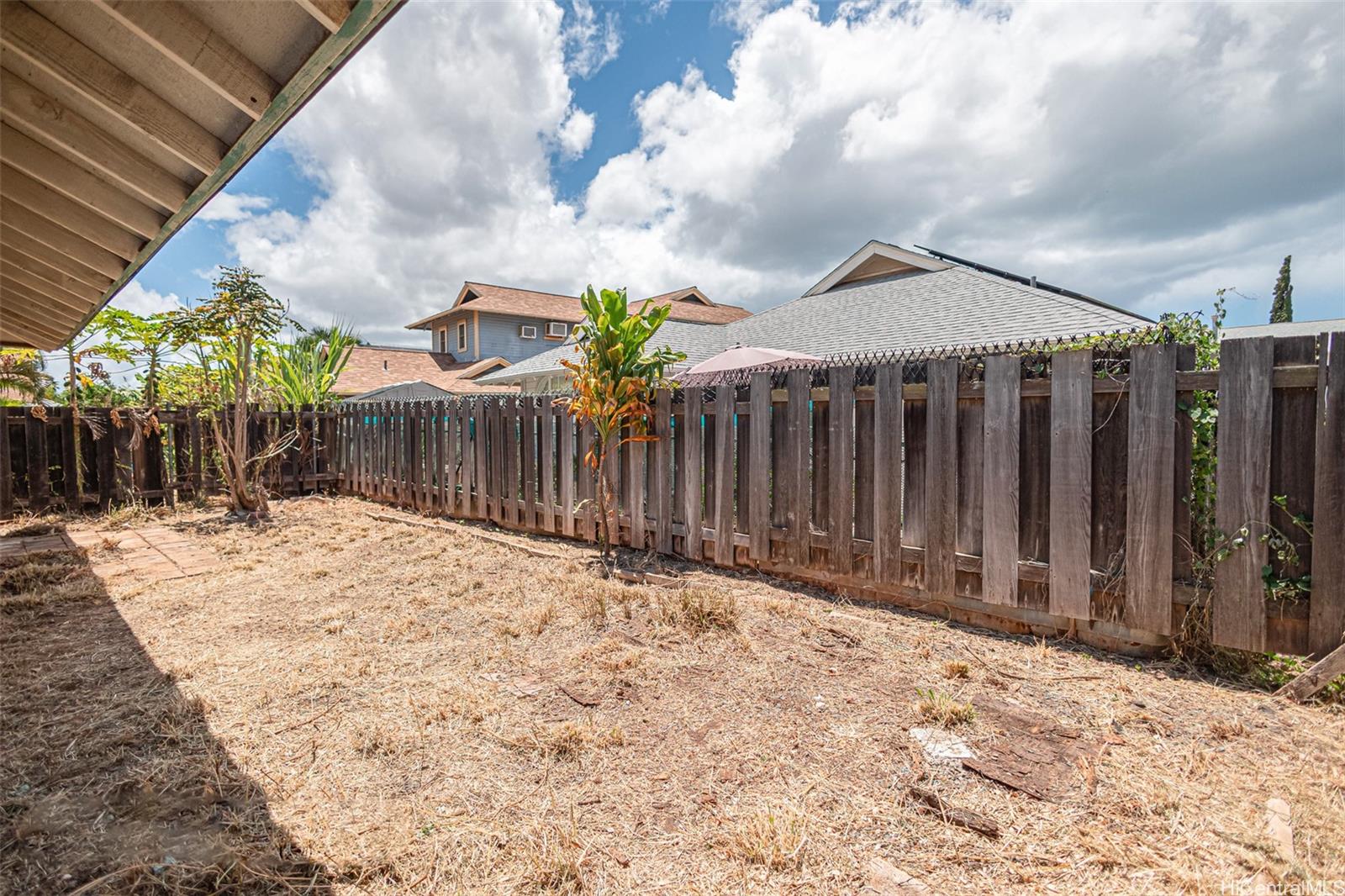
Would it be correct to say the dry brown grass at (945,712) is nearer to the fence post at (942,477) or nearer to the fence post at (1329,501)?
the fence post at (942,477)

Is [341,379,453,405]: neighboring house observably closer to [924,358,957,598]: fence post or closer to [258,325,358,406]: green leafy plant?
[258,325,358,406]: green leafy plant

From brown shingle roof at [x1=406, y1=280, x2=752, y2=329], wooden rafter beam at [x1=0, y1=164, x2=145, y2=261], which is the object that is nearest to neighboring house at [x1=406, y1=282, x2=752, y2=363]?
brown shingle roof at [x1=406, y1=280, x2=752, y2=329]

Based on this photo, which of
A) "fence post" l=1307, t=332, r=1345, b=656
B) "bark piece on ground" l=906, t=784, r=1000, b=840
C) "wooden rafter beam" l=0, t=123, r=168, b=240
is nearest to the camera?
"bark piece on ground" l=906, t=784, r=1000, b=840

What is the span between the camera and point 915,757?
1.85m

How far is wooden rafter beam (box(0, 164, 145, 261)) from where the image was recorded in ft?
8.97

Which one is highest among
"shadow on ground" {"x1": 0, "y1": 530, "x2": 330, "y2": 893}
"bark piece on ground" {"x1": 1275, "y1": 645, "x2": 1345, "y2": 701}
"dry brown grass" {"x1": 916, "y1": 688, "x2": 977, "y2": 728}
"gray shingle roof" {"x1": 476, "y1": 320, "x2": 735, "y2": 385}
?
"gray shingle roof" {"x1": 476, "y1": 320, "x2": 735, "y2": 385}

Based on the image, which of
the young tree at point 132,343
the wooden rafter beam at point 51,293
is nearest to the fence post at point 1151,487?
the wooden rafter beam at point 51,293

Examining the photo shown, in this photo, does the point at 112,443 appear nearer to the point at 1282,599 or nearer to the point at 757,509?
the point at 757,509

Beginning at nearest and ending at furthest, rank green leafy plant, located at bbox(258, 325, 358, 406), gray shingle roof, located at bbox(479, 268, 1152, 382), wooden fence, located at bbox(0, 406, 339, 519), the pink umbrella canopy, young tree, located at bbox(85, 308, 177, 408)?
wooden fence, located at bbox(0, 406, 339, 519), the pink umbrella canopy, gray shingle roof, located at bbox(479, 268, 1152, 382), young tree, located at bbox(85, 308, 177, 408), green leafy plant, located at bbox(258, 325, 358, 406)

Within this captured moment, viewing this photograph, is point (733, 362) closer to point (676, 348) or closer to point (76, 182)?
point (676, 348)

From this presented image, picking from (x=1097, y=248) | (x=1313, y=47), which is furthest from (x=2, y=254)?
(x=1097, y=248)

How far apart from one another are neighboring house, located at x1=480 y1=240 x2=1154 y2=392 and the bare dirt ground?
5656mm

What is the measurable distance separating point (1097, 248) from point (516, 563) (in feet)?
97.0

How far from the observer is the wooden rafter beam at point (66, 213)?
2734 mm
